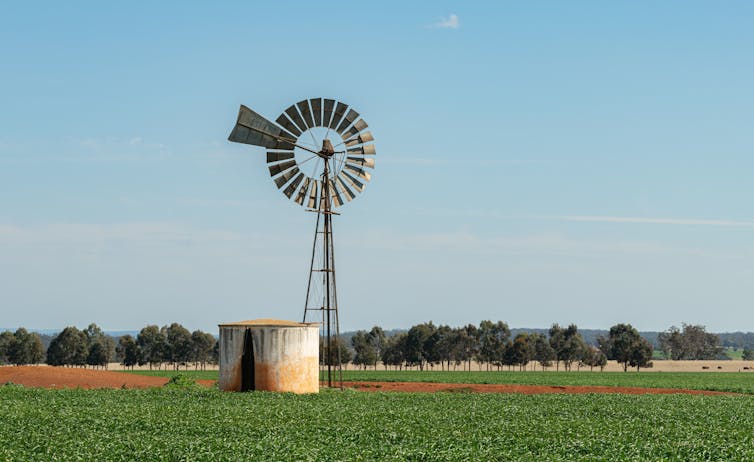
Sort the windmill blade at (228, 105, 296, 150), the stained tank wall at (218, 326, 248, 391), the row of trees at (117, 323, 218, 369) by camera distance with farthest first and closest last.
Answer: the row of trees at (117, 323, 218, 369), the windmill blade at (228, 105, 296, 150), the stained tank wall at (218, 326, 248, 391)

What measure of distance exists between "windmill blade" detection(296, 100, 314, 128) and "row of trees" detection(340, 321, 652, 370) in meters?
123

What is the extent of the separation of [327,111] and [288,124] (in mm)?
2571

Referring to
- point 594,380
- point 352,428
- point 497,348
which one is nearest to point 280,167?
point 352,428

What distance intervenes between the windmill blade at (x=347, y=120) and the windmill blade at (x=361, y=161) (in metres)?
2.04

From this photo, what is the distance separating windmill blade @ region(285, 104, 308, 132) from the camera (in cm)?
5375

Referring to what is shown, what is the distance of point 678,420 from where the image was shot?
1608 inches

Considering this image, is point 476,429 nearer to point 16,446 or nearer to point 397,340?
point 16,446

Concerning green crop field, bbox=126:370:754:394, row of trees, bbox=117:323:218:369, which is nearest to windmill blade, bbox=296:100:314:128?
green crop field, bbox=126:370:754:394

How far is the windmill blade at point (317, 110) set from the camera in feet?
176

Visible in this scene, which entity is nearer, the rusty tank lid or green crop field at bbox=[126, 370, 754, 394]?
the rusty tank lid

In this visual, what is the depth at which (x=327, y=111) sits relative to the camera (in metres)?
54.1

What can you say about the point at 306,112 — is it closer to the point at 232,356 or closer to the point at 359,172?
the point at 359,172

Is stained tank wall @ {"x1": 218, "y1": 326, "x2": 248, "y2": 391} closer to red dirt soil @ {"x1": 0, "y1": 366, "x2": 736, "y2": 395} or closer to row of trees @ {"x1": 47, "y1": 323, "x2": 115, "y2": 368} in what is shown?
red dirt soil @ {"x1": 0, "y1": 366, "x2": 736, "y2": 395}

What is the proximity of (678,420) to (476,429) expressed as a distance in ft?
38.4
